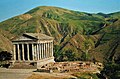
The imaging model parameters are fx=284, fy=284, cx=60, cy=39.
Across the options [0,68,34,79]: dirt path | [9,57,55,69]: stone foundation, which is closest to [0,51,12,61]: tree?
[9,57,55,69]: stone foundation

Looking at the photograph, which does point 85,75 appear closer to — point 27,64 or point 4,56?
point 27,64

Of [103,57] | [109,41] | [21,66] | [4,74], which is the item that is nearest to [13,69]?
[21,66]

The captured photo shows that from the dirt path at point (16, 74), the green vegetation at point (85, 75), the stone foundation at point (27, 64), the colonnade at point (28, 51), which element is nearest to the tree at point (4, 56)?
the colonnade at point (28, 51)

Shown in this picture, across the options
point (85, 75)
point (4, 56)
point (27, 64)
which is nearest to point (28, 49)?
point (27, 64)

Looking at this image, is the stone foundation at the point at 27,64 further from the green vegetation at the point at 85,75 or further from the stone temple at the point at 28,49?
the green vegetation at the point at 85,75

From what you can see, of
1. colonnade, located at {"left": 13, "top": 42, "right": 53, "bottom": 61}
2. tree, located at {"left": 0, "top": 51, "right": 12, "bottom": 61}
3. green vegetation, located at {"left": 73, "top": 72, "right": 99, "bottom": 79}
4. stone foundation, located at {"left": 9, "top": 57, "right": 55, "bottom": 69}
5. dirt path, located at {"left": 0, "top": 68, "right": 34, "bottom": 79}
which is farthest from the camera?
tree, located at {"left": 0, "top": 51, "right": 12, "bottom": 61}

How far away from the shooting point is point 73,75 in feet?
266

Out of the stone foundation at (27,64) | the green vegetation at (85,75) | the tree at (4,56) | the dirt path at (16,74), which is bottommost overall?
the green vegetation at (85,75)

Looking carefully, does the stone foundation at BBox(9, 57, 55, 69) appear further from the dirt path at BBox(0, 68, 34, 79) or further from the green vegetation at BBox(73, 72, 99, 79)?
the green vegetation at BBox(73, 72, 99, 79)

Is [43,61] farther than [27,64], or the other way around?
[43,61]

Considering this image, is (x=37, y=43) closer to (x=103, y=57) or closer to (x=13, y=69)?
(x=13, y=69)

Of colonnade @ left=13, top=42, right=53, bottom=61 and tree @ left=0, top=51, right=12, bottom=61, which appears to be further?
tree @ left=0, top=51, right=12, bottom=61

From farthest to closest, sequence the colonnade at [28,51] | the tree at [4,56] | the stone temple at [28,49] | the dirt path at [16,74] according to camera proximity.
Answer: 1. the tree at [4,56]
2. the colonnade at [28,51]
3. the stone temple at [28,49]
4. the dirt path at [16,74]

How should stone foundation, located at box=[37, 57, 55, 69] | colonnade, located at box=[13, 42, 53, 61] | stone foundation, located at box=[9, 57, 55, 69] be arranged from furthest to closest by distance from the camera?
colonnade, located at box=[13, 42, 53, 61] → stone foundation, located at box=[37, 57, 55, 69] → stone foundation, located at box=[9, 57, 55, 69]
